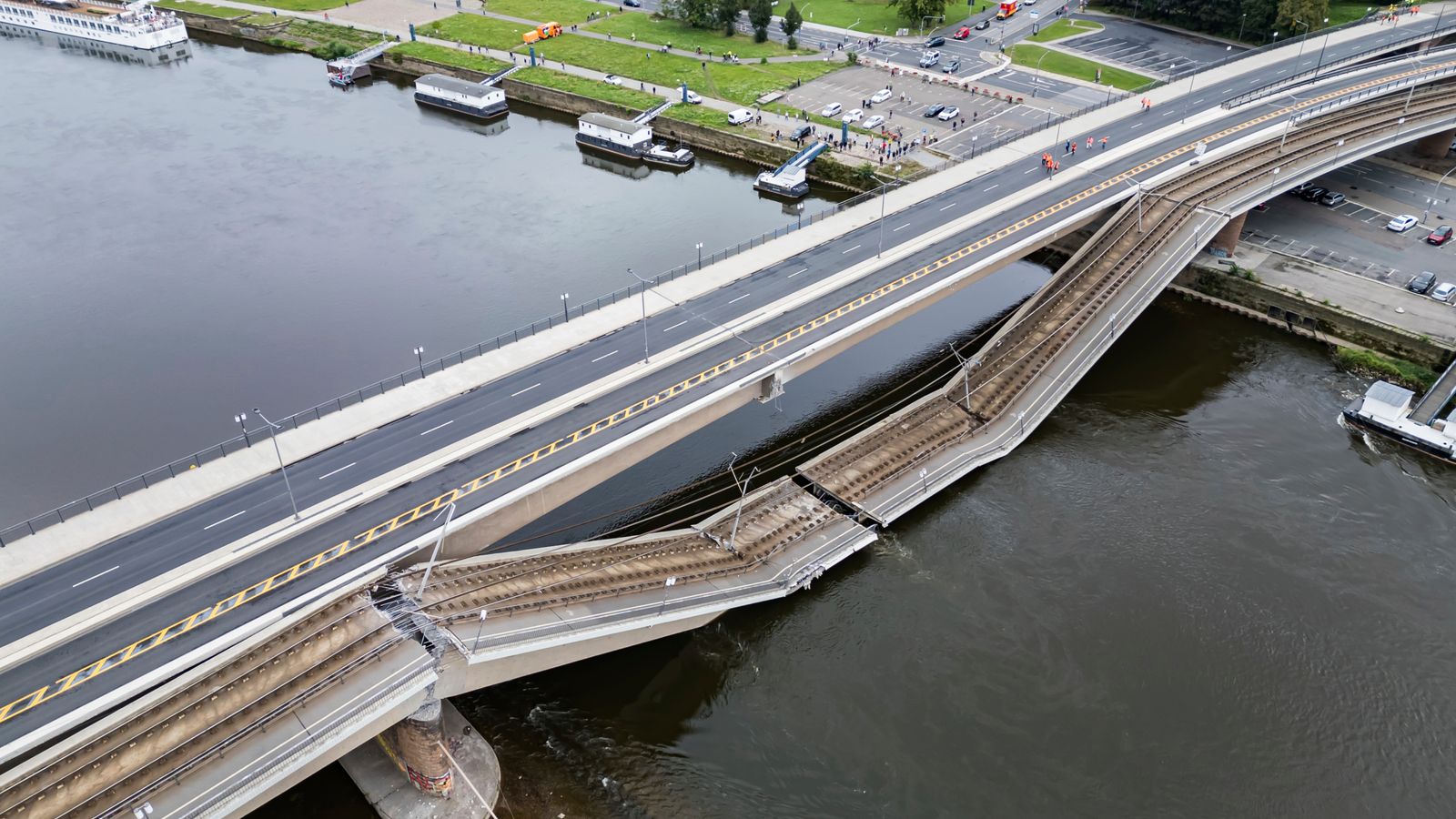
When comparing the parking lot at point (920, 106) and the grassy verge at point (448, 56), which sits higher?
the grassy verge at point (448, 56)

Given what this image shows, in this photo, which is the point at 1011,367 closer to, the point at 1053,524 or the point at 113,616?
the point at 1053,524

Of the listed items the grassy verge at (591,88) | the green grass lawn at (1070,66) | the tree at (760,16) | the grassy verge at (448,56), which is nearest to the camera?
the green grass lawn at (1070,66)

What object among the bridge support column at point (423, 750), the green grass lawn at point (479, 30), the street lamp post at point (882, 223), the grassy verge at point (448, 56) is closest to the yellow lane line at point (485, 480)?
the street lamp post at point (882, 223)

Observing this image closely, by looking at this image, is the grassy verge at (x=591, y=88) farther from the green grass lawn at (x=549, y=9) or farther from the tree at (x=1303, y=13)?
the tree at (x=1303, y=13)

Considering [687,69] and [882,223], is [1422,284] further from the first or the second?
[687,69]

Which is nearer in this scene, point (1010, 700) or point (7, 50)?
point (1010, 700)

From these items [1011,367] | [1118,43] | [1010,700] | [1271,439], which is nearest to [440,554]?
[1010,700]
